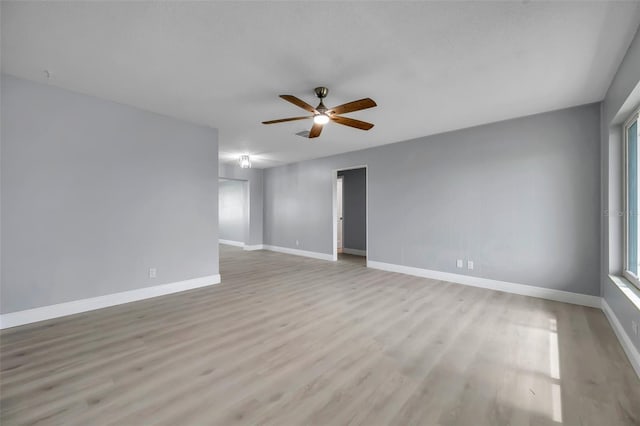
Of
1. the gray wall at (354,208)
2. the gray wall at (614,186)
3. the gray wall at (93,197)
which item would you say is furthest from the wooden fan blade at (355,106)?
the gray wall at (354,208)

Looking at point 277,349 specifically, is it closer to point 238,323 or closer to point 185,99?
point 238,323

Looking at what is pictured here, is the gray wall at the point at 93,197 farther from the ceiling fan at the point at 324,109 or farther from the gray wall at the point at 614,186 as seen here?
the gray wall at the point at 614,186

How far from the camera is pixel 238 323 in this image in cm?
284

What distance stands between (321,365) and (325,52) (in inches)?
99.5

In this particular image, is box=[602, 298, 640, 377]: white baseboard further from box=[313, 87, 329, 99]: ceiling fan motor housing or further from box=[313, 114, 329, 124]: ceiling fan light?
box=[313, 87, 329, 99]: ceiling fan motor housing

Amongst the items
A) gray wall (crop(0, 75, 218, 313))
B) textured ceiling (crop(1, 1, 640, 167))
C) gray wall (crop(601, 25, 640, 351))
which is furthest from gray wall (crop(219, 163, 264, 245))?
gray wall (crop(601, 25, 640, 351))

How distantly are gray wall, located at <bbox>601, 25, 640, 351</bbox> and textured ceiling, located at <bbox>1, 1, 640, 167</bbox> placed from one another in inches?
9.2

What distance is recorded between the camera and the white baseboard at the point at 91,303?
2.73m

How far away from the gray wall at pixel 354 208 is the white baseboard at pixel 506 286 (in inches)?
84.2

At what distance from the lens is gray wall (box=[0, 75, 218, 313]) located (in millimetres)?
2744

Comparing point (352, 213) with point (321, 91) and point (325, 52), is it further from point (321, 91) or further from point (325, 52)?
point (325, 52)

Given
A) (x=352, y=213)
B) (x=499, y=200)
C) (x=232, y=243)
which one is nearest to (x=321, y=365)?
(x=499, y=200)

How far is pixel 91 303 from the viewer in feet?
10.4

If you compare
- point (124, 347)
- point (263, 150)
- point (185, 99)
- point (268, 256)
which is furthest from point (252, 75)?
point (268, 256)
